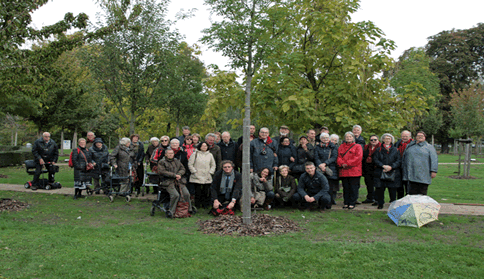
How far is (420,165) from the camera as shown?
24.2 feet

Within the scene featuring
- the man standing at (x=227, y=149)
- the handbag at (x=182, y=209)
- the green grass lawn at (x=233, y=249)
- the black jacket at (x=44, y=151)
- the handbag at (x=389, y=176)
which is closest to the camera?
the green grass lawn at (x=233, y=249)

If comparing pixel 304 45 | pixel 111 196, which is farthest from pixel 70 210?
pixel 304 45

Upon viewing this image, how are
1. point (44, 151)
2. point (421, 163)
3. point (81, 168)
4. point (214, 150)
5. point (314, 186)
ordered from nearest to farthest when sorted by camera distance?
1. point (421, 163)
2. point (314, 186)
3. point (214, 150)
4. point (81, 168)
5. point (44, 151)

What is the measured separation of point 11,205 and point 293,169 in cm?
684

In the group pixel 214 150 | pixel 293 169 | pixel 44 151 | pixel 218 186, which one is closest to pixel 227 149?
pixel 214 150

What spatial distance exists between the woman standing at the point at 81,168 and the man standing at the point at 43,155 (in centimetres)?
195

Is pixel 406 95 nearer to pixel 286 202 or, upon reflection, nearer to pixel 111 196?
pixel 286 202

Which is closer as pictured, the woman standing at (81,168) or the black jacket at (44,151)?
the woman standing at (81,168)

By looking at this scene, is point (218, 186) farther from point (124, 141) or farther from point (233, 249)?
point (124, 141)

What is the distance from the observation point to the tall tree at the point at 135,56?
10.3 metres

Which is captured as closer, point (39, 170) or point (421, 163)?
point (421, 163)

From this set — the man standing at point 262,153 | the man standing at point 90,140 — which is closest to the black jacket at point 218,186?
the man standing at point 262,153

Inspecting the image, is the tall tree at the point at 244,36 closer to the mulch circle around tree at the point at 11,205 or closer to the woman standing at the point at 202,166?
the woman standing at the point at 202,166

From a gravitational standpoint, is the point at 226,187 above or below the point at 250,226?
above
